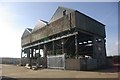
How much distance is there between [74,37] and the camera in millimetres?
36375

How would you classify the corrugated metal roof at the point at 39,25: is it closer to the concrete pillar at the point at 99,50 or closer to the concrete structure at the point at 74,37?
the concrete structure at the point at 74,37

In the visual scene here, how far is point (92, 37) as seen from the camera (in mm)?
37031

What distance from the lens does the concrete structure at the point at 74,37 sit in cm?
3200

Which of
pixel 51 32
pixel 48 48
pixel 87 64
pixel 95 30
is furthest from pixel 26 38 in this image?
pixel 87 64

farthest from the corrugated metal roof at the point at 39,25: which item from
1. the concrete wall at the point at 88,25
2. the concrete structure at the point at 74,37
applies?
the concrete wall at the point at 88,25

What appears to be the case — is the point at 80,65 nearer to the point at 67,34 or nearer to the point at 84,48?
the point at 67,34

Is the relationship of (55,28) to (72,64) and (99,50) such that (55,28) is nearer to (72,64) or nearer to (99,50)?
(99,50)

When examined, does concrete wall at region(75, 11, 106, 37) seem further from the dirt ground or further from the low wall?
the dirt ground

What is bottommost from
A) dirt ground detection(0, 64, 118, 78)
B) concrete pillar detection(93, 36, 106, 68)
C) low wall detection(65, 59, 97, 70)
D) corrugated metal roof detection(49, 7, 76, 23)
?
dirt ground detection(0, 64, 118, 78)

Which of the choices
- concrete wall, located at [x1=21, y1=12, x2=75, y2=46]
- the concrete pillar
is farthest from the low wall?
concrete wall, located at [x1=21, y1=12, x2=75, y2=46]

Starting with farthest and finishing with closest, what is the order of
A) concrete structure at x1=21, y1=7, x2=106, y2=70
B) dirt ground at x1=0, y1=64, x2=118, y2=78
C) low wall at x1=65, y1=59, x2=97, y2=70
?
1. concrete structure at x1=21, y1=7, x2=106, y2=70
2. low wall at x1=65, y1=59, x2=97, y2=70
3. dirt ground at x1=0, y1=64, x2=118, y2=78

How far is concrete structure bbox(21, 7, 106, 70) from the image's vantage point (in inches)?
1260

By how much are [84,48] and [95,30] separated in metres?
5.50

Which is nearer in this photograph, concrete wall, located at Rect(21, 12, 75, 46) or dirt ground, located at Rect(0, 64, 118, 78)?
dirt ground, located at Rect(0, 64, 118, 78)
